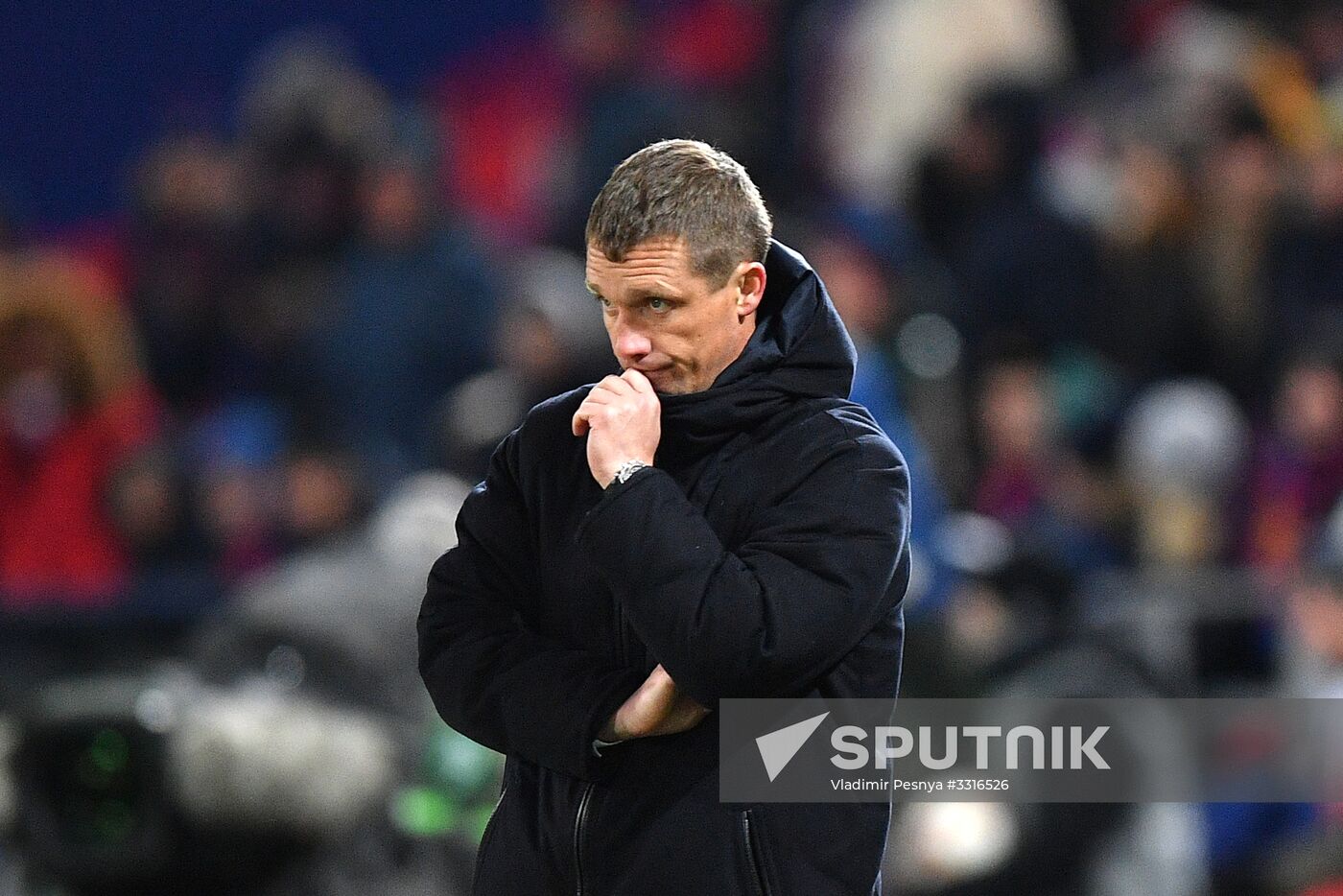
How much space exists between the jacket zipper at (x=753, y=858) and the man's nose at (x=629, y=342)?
0.54 metres

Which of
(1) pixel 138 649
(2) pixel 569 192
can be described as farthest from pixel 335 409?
(1) pixel 138 649

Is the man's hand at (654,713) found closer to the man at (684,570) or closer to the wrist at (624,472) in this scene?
the man at (684,570)

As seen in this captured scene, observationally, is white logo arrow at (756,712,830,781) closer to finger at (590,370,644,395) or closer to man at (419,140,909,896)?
man at (419,140,909,896)

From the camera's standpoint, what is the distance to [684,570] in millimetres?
2227

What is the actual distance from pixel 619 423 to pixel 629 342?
0.34 ft

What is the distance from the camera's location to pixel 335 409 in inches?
328

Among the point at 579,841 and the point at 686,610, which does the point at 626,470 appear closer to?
the point at 686,610

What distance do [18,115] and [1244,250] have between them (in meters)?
5.86

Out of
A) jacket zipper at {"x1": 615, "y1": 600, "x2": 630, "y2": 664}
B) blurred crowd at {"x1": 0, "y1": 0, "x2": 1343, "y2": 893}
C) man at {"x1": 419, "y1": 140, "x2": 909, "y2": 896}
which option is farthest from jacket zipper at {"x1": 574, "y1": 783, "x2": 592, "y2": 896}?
blurred crowd at {"x1": 0, "y1": 0, "x2": 1343, "y2": 893}

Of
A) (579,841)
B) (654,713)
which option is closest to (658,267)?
(654,713)

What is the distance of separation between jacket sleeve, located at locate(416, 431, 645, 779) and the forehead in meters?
0.32


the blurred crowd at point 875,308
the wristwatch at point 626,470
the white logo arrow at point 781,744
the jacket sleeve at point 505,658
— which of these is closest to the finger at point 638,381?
the wristwatch at point 626,470

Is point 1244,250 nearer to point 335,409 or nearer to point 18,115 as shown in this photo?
point 335,409

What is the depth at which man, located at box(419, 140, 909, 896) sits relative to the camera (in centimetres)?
226
